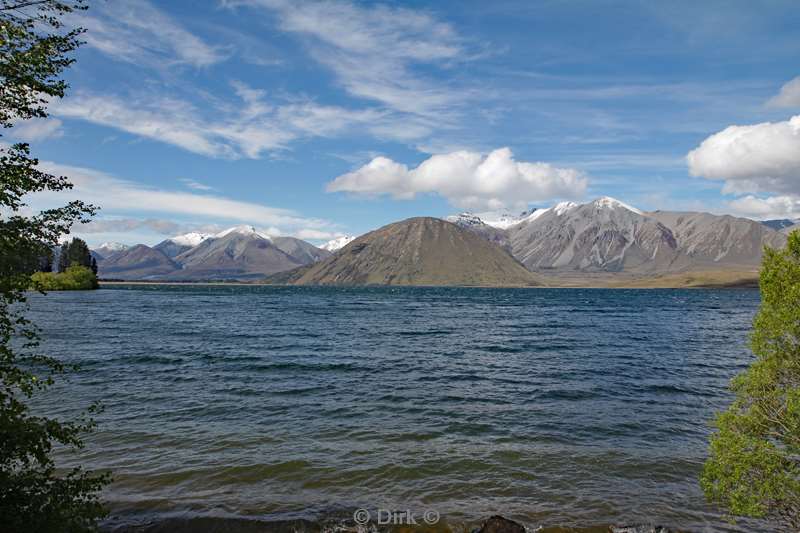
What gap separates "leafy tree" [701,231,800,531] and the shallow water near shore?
421 cm

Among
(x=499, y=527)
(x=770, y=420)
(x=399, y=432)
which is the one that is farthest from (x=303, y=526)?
(x=770, y=420)

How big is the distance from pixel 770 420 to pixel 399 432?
18017mm

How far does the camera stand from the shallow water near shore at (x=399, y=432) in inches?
729

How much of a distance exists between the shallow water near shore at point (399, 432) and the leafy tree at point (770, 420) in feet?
13.8

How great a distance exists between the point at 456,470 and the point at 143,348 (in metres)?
50.5

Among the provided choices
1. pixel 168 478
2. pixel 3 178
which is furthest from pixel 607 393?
pixel 3 178

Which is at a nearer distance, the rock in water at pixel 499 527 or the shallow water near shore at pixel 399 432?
the rock in water at pixel 499 527

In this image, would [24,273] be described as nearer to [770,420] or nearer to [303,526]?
[303,526]

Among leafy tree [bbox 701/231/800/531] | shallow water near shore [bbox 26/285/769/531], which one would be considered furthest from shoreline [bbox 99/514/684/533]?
leafy tree [bbox 701/231/800/531]

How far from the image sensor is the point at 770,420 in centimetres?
1400

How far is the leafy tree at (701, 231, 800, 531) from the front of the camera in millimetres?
13406

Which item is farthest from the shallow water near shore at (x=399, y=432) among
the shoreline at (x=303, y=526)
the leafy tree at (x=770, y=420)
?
the leafy tree at (x=770, y=420)

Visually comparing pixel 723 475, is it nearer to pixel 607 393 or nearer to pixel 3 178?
pixel 3 178

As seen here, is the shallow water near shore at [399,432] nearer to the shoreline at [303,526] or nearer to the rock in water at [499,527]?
the shoreline at [303,526]
